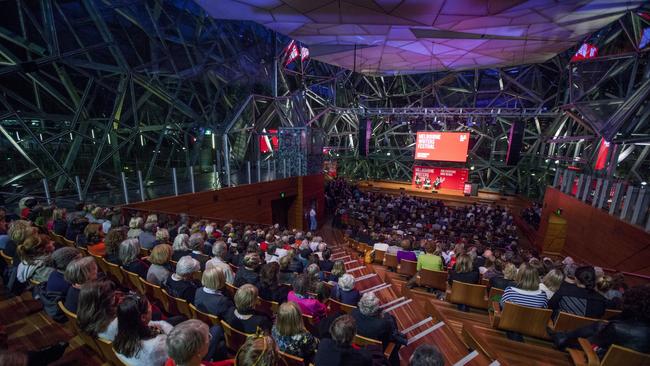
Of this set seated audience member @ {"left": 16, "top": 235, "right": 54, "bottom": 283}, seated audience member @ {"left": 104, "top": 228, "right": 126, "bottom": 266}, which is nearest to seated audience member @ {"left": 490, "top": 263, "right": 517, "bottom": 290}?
seated audience member @ {"left": 104, "top": 228, "right": 126, "bottom": 266}

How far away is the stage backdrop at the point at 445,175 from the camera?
2281 cm

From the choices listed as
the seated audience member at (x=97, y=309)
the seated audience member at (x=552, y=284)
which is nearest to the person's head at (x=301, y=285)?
the seated audience member at (x=97, y=309)

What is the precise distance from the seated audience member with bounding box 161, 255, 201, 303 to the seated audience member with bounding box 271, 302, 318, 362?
4.54 feet

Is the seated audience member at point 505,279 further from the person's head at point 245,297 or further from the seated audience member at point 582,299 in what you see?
the person's head at point 245,297

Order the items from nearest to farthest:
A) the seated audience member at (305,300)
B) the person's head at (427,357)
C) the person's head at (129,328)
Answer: the person's head at (427,357), the person's head at (129,328), the seated audience member at (305,300)

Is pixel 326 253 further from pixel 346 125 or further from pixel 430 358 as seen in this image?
pixel 346 125

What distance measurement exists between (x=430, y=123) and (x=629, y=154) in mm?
15611

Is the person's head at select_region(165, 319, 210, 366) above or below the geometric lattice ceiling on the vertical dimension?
below

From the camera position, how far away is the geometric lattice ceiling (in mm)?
8906

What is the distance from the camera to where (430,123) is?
24.7 meters

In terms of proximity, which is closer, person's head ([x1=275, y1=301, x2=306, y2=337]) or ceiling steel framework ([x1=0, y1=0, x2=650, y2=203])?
person's head ([x1=275, y1=301, x2=306, y2=337])

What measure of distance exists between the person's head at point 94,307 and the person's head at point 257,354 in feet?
4.12

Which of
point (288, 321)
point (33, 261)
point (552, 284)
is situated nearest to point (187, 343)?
point (288, 321)

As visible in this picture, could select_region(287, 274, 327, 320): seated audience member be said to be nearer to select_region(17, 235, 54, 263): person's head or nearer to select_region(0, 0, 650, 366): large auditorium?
select_region(0, 0, 650, 366): large auditorium
